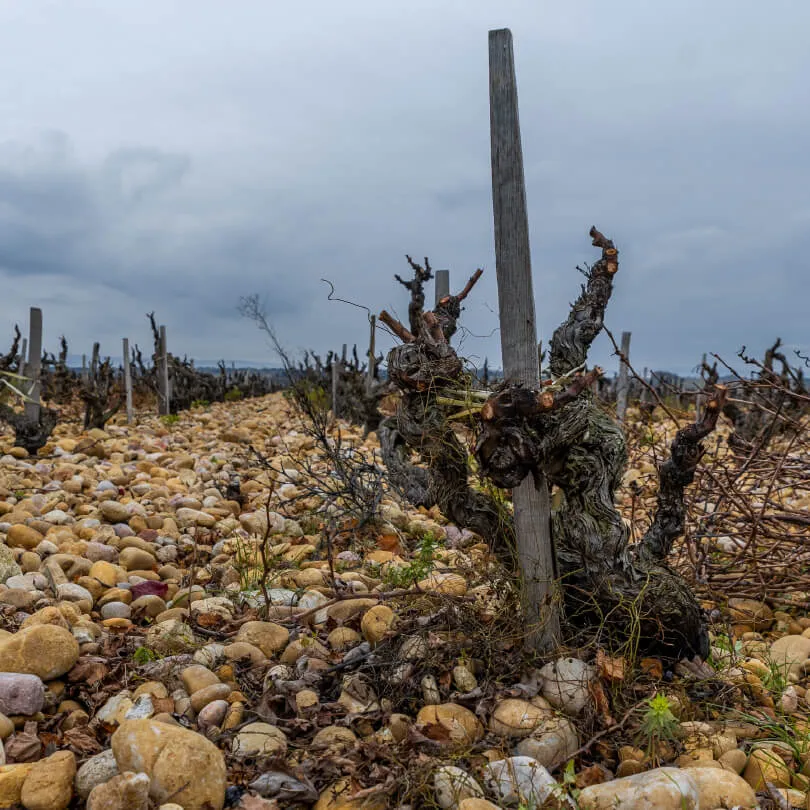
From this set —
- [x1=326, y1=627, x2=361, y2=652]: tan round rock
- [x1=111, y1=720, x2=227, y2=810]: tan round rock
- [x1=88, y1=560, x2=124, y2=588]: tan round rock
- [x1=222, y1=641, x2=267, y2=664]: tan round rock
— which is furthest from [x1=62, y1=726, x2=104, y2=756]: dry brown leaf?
[x1=88, y1=560, x2=124, y2=588]: tan round rock

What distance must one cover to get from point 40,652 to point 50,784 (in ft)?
2.42

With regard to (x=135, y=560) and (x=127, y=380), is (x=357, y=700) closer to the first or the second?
(x=135, y=560)

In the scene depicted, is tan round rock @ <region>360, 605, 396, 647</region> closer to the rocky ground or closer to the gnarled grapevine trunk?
the rocky ground

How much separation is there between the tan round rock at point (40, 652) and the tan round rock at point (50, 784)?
1.92 ft

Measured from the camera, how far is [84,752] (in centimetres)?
243

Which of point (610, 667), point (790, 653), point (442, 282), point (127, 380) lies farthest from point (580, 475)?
point (127, 380)

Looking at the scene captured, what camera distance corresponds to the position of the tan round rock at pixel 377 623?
306 centimetres

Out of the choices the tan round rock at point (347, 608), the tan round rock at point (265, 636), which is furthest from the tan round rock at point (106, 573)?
the tan round rock at point (347, 608)

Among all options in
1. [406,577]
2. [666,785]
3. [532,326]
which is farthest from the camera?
[406,577]

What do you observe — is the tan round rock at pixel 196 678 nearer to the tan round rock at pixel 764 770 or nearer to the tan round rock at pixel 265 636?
the tan round rock at pixel 265 636

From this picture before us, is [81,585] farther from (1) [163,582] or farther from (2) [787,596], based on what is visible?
(2) [787,596]

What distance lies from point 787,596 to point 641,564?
188 cm

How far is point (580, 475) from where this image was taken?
277cm

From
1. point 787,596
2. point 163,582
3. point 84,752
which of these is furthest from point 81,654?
point 787,596
